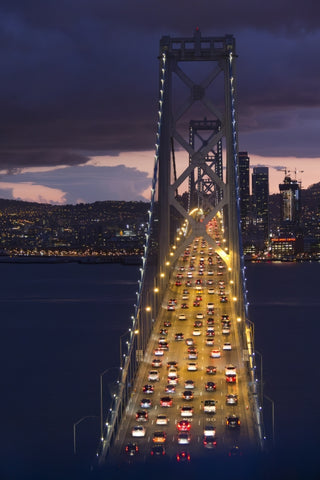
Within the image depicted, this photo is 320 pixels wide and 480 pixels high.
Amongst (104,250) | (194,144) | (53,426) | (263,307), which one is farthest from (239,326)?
(104,250)

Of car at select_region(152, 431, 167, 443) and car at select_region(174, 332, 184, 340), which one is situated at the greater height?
car at select_region(174, 332, 184, 340)

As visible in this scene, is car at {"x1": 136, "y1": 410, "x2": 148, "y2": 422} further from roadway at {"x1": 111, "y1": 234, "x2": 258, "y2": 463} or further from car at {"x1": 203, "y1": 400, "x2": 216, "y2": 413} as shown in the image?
car at {"x1": 203, "y1": 400, "x2": 216, "y2": 413}

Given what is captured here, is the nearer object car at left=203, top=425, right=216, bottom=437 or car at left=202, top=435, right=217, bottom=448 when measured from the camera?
car at left=202, top=435, right=217, bottom=448

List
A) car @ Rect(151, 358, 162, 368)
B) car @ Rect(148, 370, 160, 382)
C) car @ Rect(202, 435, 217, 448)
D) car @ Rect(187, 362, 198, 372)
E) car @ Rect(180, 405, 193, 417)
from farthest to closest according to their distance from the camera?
1. car @ Rect(151, 358, 162, 368)
2. car @ Rect(187, 362, 198, 372)
3. car @ Rect(148, 370, 160, 382)
4. car @ Rect(180, 405, 193, 417)
5. car @ Rect(202, 435, 217, 448)

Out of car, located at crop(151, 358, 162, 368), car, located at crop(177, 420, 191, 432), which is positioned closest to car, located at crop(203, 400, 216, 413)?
car, located at crop(177, 420, 191, 432)

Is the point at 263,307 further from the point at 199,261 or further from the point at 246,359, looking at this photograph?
the point at 246,359

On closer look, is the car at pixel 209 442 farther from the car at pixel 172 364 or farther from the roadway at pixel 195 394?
the car at pixel 172 364
